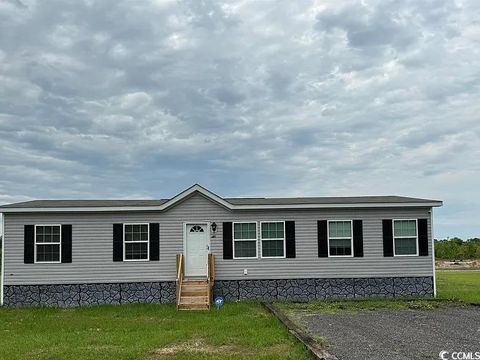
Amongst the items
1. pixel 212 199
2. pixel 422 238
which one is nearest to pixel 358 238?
pixel 422 238

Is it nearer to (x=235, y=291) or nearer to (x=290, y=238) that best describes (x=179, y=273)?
(x=235, y=291)

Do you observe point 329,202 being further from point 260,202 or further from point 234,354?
point 234,354

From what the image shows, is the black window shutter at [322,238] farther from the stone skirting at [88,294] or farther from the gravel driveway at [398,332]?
the stone skirting at [88,294]

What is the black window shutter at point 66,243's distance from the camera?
55.9ft

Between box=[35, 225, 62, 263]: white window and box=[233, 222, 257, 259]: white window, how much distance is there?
546cm

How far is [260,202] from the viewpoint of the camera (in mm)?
17703

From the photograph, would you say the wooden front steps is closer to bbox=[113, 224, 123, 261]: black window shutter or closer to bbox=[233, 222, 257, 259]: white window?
bbox=[233, 222, 257, 259]: white window

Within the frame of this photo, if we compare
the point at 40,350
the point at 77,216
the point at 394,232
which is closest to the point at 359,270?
the point at 394,232

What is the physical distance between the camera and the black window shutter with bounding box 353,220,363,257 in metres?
17.6

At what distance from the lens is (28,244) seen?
55.6 feet

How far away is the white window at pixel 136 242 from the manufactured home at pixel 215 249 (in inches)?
1.2

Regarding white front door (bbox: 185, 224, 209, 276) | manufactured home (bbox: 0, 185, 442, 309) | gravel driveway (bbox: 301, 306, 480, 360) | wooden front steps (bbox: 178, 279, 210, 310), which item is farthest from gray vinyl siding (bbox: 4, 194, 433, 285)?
gravel driveway (bbox: 301, 306, 480, 360)

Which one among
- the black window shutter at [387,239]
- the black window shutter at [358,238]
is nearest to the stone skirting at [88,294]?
the black window shutter at [358,238]

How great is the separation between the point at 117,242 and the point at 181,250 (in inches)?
79.0
